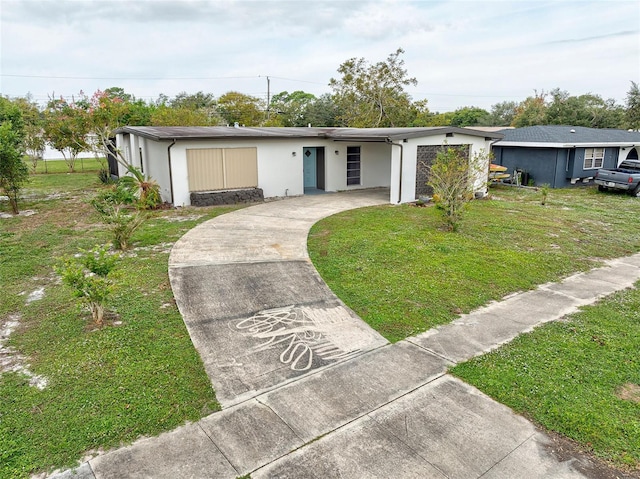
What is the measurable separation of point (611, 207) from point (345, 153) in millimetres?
9454

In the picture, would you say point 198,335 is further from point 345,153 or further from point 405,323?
point 345,153

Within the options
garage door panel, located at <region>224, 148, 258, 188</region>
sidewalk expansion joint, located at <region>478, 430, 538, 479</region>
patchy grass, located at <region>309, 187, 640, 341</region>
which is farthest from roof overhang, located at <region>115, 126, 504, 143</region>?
sidewalk expansion joint, located at <region>478, 430, 538, 479</region>

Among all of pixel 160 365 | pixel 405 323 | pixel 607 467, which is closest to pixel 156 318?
pixel 160 365

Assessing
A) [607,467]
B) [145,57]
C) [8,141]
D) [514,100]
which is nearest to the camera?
[607,467]

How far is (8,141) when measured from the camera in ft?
39.8

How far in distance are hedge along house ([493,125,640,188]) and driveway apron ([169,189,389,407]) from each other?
13.9 m

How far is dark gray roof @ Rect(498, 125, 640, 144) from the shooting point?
1886 centimetres

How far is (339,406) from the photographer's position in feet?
13.1

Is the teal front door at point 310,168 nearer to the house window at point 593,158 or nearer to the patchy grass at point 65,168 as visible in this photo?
the house window at point 593,158

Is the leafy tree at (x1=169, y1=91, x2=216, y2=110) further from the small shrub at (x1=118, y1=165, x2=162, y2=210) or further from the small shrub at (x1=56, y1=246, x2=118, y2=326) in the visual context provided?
the small shrub at (x1=56, y1=246, x2=118, y2=326)

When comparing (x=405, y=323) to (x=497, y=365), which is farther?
(x=405, y=323)

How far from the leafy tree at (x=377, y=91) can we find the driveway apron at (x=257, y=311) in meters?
28.2

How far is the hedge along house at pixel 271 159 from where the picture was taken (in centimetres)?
1350

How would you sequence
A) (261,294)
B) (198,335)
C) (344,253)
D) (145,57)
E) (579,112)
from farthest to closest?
(579,112), (145,57), (344,253), (261,294), (198,335)
